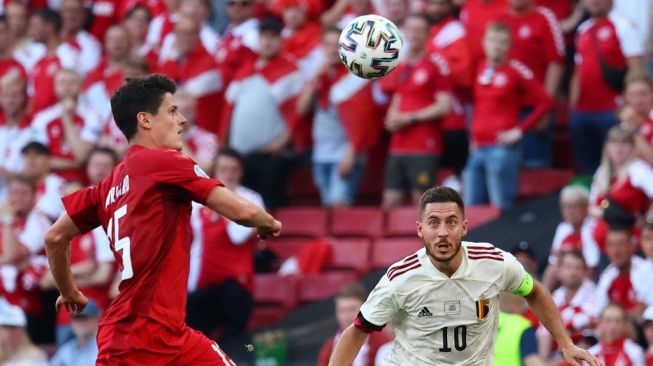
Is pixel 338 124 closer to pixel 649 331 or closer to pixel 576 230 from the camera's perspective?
pixel 576 230

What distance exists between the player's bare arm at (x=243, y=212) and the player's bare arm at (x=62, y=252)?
3.27 ft

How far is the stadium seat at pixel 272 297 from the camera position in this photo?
1379 centimetres

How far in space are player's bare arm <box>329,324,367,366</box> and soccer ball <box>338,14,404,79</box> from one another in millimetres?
2051

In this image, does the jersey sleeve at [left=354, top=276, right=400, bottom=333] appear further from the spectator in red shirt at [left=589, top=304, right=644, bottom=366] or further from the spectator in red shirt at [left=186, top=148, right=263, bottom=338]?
the spectator in red shirt at [left=186, top=148, right=263, bottom=338]

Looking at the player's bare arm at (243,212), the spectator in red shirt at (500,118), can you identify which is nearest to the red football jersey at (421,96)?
the spectator in red shirt at (500,118)

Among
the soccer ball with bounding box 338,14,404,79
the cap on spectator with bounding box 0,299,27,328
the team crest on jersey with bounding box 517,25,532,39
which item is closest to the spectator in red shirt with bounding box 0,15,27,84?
the cap on spectator with bounding box 0,299,27,328

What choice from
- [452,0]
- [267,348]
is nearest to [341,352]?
[267,348]

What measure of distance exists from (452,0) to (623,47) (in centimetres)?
183

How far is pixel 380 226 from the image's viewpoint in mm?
13750

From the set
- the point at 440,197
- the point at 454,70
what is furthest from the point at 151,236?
the point at 454,70

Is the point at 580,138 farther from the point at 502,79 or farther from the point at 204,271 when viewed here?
the point at 204,271

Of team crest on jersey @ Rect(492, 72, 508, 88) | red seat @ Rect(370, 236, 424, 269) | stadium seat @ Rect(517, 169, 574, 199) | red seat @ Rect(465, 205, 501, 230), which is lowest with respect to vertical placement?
red seat @ Rect(370, 236, 424, 269)

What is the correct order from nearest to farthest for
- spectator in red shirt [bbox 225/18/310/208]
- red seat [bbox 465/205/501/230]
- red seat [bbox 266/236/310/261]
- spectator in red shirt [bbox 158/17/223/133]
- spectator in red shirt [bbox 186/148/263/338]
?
1. red seat [bbox 465/205/501/230]
2. spectator in red shirt [bbox 186/148/263/338]
3. red seat [bbox 266/236/310/261]
4. spectator in red shirt [bbox 225/18/310/208]
5. spectator in red shirt [bbox 158/17/223/133]

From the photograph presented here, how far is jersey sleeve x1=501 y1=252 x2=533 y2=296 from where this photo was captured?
7.75 metres
